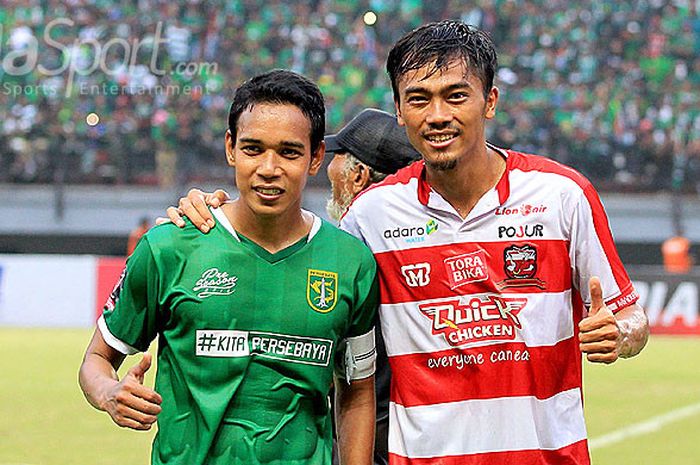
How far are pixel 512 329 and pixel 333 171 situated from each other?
1.10 meters

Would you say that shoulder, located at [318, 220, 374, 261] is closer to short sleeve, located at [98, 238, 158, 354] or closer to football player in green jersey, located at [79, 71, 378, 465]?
football player in green jersey, located at [79, 71, 378, 465]

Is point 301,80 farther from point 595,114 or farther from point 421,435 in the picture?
point 595,114

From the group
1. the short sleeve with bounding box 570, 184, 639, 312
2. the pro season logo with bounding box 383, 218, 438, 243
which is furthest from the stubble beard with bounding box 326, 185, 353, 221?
the short sleeve with bounding box 570, 184, 639, 312

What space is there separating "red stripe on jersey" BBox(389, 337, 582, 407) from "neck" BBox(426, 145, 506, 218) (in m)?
0.39

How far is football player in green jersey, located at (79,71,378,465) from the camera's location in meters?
3.13

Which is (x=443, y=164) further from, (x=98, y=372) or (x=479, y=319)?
(x=98, y=372)

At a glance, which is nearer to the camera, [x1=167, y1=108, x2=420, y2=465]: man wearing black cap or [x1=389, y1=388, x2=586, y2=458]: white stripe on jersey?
[x1=389, y1=388, x2=586, y2=458]: white stripe on jersey

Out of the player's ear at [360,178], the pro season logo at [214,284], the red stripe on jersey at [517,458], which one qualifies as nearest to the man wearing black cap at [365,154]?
the player's ear at [360,178]

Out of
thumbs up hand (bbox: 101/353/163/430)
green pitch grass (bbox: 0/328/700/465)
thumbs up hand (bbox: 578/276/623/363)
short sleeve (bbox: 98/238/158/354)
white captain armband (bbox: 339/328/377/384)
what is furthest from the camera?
green pitch grass (bbox: 0/328/700/465)

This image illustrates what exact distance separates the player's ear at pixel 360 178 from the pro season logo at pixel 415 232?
71 centimetres

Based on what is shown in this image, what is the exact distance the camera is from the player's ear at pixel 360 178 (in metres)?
4.19

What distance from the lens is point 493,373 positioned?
338 cm

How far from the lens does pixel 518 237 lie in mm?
3402

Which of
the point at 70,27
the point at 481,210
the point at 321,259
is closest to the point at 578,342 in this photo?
A: the point at 481,210
